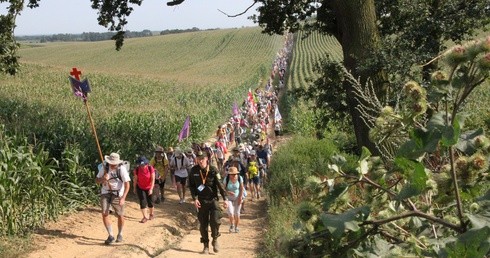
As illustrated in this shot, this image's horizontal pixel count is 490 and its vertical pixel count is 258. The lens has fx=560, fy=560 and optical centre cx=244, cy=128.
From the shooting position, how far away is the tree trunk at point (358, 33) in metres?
9.73

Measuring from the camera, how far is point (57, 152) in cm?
1281

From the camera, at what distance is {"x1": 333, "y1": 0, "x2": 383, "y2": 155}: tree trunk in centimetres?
973

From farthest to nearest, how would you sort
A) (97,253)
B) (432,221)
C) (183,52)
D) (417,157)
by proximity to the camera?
1. (183,52)
2. (97,253)
3. (432,221)
4. (417,157)

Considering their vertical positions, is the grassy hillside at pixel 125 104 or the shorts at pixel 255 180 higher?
the grassy hillside at pixel 125 104

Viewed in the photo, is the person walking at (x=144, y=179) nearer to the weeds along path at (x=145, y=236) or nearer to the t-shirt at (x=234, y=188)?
the weeds along path at (x=145, y=236)

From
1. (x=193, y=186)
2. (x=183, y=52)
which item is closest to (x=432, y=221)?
(x=193, y=186)

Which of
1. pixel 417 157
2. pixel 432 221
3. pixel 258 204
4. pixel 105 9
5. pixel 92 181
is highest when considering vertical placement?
pixel 105 9

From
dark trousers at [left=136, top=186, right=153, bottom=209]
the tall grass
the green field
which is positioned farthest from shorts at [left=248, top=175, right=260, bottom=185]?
the tall grass

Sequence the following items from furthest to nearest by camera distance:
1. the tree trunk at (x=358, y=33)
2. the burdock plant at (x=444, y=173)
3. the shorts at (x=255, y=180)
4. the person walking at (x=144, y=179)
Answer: the shorts at (x=255, y=180), the person walking at (x=144, y=179), the tree trunk at (x=358, y=33), the burdock plant at (x=444, y=173)

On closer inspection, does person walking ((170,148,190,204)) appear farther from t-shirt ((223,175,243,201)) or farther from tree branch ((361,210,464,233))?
tree branch ((361,210,464,233))

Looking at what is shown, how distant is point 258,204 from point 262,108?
40.9 ft

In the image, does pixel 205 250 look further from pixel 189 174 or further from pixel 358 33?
pixel 358 33

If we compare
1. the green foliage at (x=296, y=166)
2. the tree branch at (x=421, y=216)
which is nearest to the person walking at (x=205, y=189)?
the green foliage at (x=296, y=166)

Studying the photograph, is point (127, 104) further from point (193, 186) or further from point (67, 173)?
point (193, 186)
